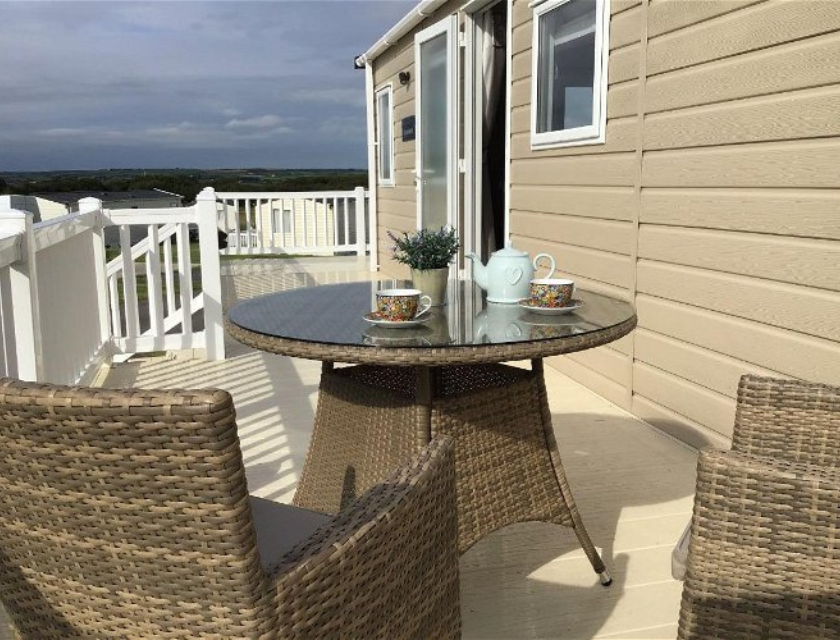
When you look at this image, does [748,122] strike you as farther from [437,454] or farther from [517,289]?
[437,454]

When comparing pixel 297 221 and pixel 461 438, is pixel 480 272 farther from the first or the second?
pixel 297 221

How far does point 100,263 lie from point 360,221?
6.00 meters

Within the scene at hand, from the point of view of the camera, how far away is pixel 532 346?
5.07 feet

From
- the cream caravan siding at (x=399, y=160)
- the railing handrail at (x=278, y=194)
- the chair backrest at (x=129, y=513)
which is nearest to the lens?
the chair backrest at (x=129, y=513)

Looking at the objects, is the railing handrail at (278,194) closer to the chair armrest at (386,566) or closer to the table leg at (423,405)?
the table leg at (423,405)

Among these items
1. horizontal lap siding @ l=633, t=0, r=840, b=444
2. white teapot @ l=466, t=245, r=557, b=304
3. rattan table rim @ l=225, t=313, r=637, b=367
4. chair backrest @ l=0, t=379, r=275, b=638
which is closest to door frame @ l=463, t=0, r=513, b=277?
horizontal lap siding @ l=633, t=0, r=840, b=444

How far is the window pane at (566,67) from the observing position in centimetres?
370

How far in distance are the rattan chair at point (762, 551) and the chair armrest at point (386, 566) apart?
0.39 metres

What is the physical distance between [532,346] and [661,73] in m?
2.07

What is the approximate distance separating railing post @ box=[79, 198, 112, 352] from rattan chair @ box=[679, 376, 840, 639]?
374 cm

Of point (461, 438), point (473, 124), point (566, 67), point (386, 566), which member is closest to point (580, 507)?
point (461, 438)

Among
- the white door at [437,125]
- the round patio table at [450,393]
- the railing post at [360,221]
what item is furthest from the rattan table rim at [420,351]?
the railing post at [360,221]

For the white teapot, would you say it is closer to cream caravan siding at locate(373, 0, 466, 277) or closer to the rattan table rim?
the rattan table rim

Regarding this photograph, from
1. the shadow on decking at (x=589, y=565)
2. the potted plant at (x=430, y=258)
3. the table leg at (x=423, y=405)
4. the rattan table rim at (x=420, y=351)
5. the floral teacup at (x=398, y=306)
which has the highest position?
the potted plant at (x=430, y=258)
